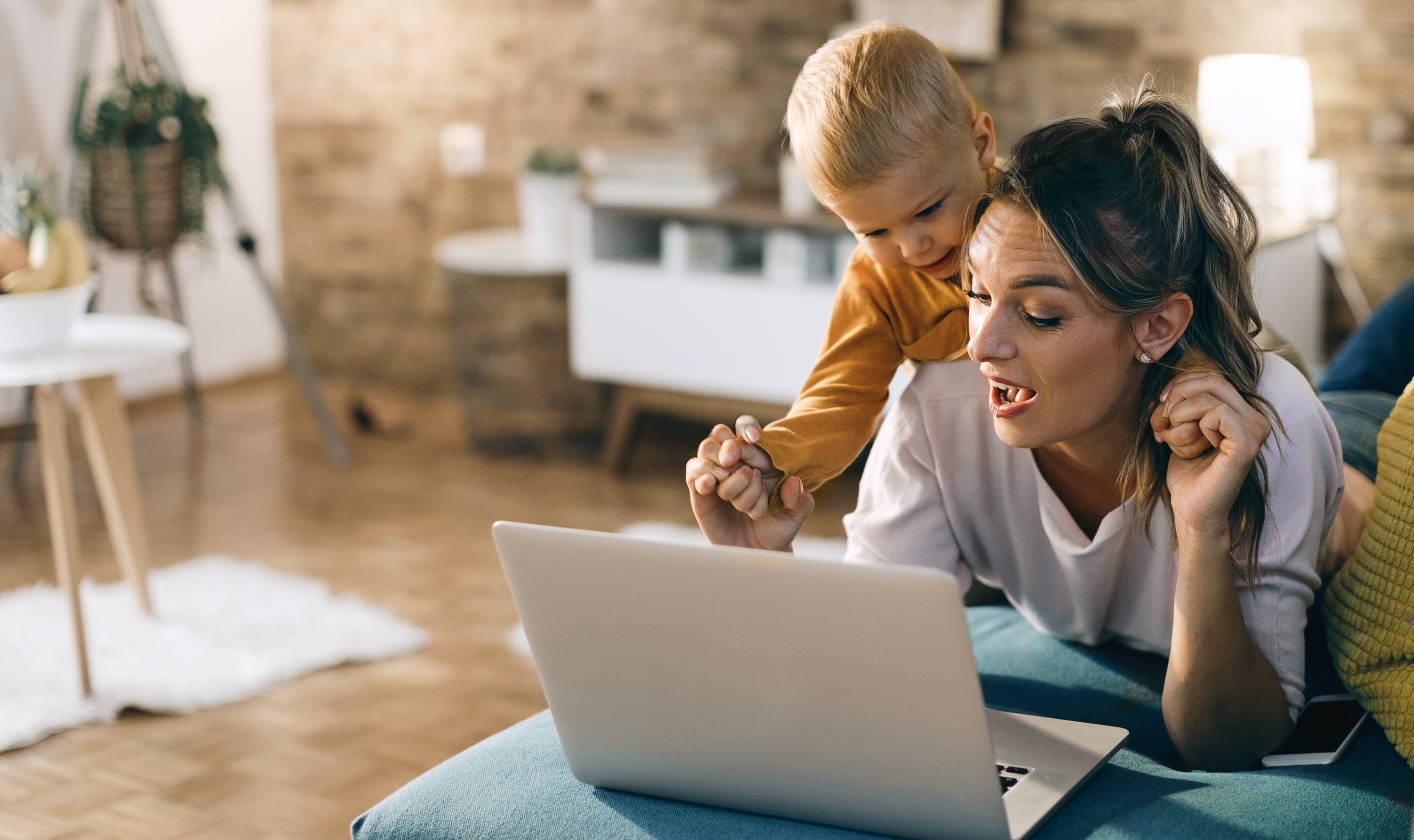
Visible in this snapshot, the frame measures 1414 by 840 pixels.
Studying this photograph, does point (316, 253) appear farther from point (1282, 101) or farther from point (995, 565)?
point (995, 565)

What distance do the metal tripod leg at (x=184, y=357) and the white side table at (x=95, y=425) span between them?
3.79 feet

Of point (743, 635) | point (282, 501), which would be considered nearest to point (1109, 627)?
point (743, 635)

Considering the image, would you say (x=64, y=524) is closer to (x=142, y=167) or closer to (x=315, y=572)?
(x=315, y=572)

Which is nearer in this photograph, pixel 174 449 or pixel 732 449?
pixel 732 449

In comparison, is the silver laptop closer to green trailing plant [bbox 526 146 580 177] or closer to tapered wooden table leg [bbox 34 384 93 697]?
tapered wooden table leg [bbox 34 384 93 697]

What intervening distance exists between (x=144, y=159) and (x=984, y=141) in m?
2.65

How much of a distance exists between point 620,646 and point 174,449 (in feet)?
11.7

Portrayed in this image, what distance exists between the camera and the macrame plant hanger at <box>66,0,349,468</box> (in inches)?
138

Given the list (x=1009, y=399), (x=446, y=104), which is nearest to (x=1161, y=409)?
(x=1009, y=399)

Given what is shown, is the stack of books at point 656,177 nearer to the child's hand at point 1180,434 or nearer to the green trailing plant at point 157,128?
the green trailing plant at point 157,128

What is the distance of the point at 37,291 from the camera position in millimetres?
2377

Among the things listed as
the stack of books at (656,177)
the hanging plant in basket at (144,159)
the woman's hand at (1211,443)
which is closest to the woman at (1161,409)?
the woman's hand at (1211,443)

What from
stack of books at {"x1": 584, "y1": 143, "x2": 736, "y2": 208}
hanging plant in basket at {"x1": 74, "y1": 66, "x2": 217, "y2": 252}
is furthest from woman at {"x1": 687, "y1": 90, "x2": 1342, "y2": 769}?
hanging plant in basket at {"x1": 74, "y1": 66, "x2": 217, "y2": 252}

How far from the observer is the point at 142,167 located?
344 centimetres
